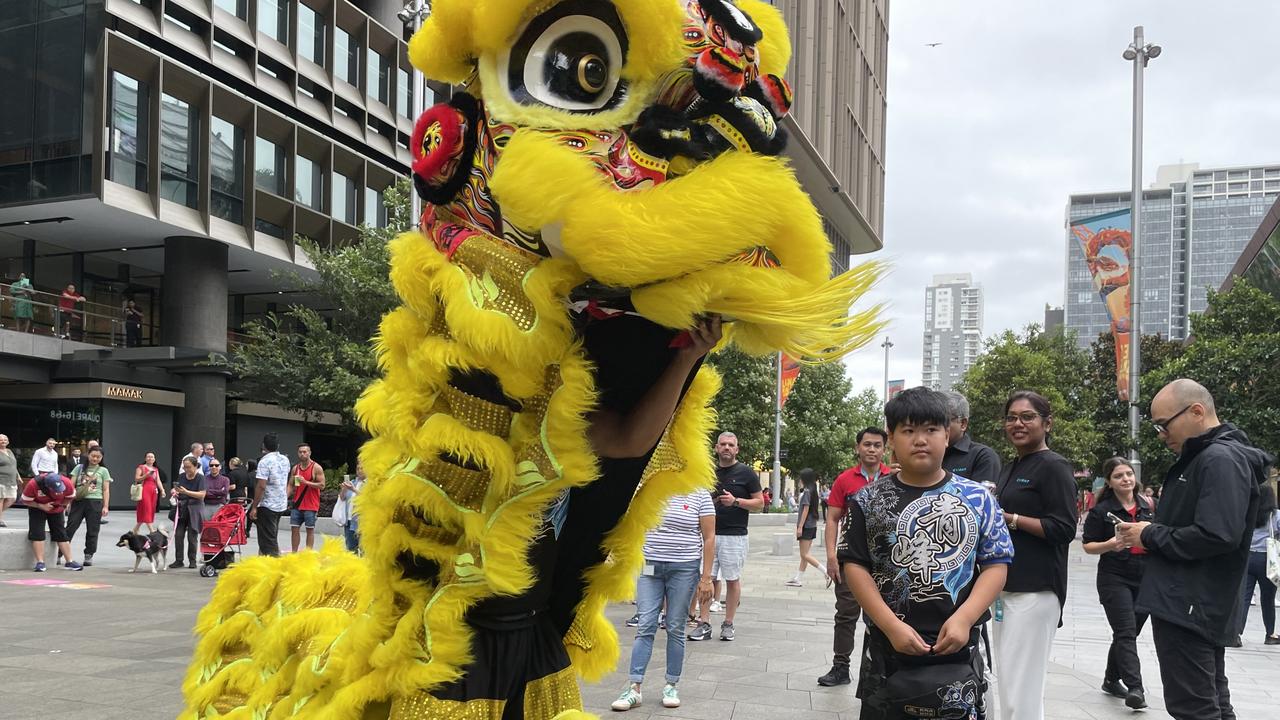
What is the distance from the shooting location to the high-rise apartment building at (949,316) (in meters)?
148

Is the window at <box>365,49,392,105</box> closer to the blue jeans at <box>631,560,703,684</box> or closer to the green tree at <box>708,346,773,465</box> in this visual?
the green tree at <box>708,346,773,465</box>

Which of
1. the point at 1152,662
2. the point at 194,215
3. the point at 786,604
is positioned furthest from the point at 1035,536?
the point at 194,215

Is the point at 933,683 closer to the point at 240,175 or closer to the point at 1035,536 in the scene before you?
the point at 1035,536

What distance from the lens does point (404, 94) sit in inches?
1266

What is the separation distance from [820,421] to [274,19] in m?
25.7

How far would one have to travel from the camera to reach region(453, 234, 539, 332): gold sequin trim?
1.71 meters

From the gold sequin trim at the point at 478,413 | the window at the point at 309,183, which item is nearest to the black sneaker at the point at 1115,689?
the gold sequin trim at the point at 478,413

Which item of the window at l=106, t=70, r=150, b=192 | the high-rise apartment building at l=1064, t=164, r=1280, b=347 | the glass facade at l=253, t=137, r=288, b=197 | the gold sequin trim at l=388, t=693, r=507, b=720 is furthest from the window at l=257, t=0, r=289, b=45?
the high-rise apartment building at l=1064, t=164, r=1280, b=347

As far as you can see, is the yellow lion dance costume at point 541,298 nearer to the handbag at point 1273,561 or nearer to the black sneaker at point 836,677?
the black sneaker at point 836,677

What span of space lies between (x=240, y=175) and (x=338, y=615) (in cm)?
2640

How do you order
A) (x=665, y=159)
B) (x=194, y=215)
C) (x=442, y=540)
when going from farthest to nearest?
1. (x=194, y=215)
2. (x=442, y=540)
3. (x=665, y=159)

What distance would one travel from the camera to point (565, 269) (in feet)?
5.60

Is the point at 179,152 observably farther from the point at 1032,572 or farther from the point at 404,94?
the point at 1032,572

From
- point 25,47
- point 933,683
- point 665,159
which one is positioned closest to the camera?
point 665,159
